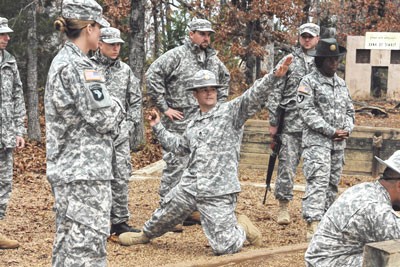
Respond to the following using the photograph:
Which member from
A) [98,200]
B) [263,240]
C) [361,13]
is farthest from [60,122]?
[361,13]

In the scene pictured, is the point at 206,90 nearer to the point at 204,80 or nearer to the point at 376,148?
the point at 204,80

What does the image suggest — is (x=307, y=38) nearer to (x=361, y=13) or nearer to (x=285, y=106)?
(x=285, y=106)

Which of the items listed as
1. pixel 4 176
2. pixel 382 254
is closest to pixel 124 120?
→ pixel 4 176

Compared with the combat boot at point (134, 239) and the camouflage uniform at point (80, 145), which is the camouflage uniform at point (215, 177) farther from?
the camouflage uniform at point (80, 145)

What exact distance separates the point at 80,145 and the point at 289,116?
364 centimetres

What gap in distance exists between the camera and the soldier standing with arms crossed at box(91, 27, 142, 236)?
273 inches

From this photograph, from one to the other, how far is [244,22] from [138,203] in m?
7.87

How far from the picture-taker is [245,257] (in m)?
5.93

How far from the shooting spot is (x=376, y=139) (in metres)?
10.4

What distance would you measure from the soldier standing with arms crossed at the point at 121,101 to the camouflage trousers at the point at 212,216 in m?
0.62

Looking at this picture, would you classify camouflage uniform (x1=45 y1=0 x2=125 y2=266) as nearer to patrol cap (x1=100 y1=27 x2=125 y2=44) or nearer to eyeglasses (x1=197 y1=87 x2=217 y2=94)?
eyeglasses (x1=197 y1=87 x2=217 y2=94)

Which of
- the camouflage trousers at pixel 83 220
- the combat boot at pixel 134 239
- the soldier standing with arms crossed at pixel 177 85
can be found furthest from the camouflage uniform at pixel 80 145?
the soldier standing with arms crossed at pixel 177 85

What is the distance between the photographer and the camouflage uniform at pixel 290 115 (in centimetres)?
768

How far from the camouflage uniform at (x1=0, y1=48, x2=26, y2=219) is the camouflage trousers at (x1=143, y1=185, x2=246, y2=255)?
1.50 m
